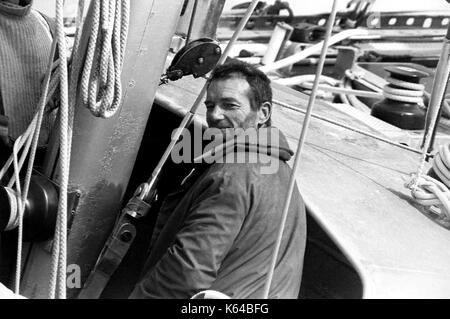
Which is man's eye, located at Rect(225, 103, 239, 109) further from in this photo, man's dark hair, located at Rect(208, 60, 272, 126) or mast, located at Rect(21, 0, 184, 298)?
mast, located at Rect(21, 0, 184, 298)

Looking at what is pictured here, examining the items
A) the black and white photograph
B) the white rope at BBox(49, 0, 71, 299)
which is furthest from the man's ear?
the white rope at BBox(49, 0, 71, 299)

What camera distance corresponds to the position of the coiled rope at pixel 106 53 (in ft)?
8.02

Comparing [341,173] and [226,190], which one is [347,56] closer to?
[341,173]

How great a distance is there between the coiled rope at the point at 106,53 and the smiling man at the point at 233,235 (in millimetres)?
358

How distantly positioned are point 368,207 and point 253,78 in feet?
1.98

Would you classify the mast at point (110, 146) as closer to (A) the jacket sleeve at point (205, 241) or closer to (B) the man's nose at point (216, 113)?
(B) the man's nose at point (216, 113)

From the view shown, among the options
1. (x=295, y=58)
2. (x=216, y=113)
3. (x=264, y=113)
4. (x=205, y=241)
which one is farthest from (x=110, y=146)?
(x=295, y=58)

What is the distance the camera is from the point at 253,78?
2.68m

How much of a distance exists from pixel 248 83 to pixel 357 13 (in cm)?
542

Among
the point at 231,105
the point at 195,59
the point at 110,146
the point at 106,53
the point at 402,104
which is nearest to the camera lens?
the point at 106,53

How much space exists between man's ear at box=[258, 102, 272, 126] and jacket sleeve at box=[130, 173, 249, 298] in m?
0.33

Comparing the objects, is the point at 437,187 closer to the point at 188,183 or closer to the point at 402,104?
the point at 188,183

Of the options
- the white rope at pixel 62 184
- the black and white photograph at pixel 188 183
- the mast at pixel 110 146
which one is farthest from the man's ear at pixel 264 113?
the white rope at pixel 62 184
